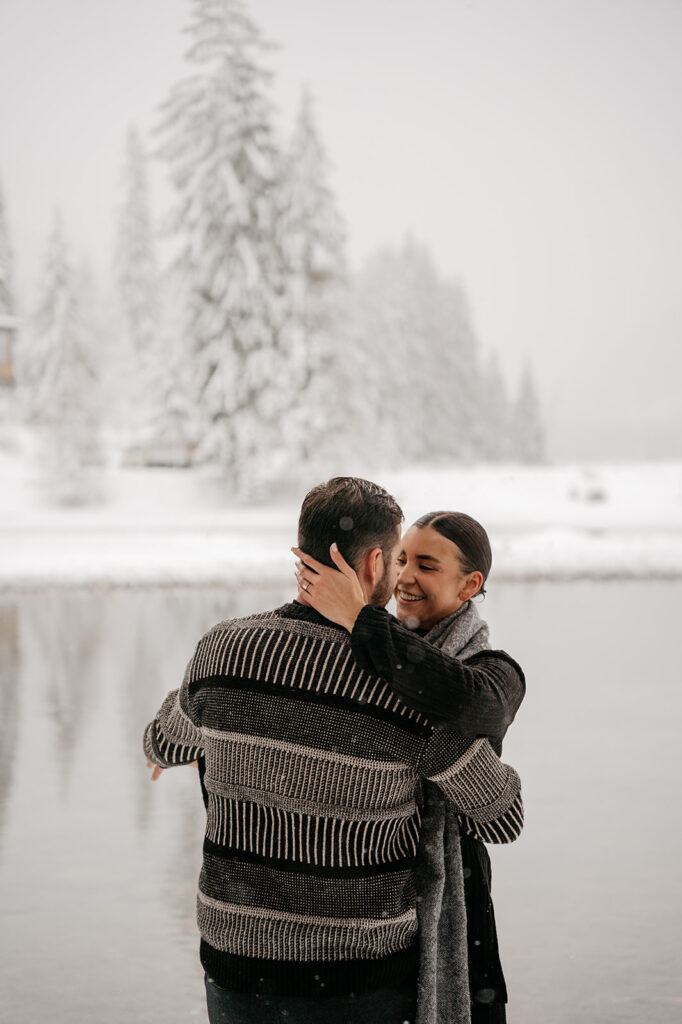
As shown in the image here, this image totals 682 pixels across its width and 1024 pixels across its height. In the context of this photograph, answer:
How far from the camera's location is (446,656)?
6.80ft

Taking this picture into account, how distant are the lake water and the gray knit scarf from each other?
5.64 ft

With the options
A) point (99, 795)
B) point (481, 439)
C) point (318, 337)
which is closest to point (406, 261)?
point (481, 439)

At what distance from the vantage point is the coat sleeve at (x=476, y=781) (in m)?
2.04

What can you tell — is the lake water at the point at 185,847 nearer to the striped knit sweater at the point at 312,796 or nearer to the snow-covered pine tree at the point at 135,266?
the striped knit sweater at the point at 312,796

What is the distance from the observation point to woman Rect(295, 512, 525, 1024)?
197cm

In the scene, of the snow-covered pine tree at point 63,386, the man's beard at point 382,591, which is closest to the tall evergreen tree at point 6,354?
the snow-covered pine tree at point 63,386

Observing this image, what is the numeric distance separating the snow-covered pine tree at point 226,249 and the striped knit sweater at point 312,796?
93.5 ft

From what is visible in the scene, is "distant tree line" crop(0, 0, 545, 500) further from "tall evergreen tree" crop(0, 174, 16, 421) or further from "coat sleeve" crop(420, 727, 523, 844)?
"coat sleeve" crop(420, 727, 523, 844)

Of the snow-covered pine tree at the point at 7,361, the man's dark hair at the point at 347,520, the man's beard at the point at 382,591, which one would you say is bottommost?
the man's beard at the point at 382,591

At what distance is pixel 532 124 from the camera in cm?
9056

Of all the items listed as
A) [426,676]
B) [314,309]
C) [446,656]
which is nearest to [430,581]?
[446,656]

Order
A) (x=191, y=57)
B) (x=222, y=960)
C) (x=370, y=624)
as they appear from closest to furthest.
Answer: (x=370, y=624), (x=222, y=960), (x=191, y=57)

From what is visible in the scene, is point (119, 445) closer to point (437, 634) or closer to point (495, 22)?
point (437, 634)

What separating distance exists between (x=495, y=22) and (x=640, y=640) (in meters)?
107
